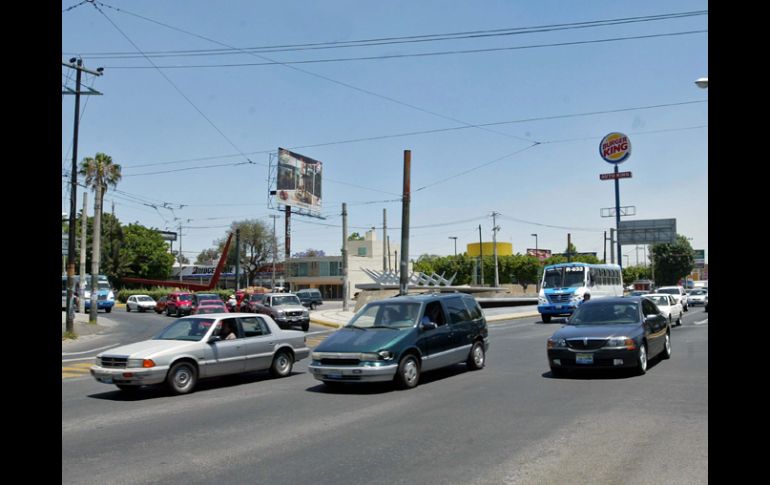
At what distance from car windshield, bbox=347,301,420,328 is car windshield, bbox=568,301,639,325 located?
354cm

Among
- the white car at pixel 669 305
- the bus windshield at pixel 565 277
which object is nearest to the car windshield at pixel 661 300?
the white car at pixel 669 305

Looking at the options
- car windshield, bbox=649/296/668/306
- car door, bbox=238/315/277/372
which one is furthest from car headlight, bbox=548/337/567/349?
car windshield, bbox=649/296/668/306

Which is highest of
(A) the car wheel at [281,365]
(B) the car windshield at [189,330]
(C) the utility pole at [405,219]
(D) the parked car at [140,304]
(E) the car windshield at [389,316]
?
(C) the utility pole at [405,219]

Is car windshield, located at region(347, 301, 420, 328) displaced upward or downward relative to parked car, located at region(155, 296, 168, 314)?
upward

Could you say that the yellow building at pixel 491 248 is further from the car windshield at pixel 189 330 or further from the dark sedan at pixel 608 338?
the car windshield at pixel 189 330

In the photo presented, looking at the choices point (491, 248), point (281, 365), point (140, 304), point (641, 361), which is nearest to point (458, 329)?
point (641, 361)

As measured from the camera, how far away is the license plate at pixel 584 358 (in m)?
12.9

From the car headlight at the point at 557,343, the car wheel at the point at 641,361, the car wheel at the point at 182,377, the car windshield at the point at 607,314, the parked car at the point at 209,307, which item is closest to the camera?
the car wheel at the point at 182,377

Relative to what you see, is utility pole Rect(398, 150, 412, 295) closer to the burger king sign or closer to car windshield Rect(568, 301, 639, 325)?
car windshield Rect(568, 301, 639, 325)

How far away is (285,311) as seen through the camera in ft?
109

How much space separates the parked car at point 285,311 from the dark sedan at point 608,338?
20473 millimetres

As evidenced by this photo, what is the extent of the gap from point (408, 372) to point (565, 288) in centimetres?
2352

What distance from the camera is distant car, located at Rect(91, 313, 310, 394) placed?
39.6 ft
